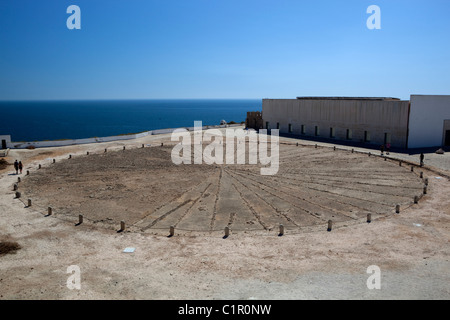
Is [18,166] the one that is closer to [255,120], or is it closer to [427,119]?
[255,120]

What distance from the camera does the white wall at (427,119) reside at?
141 ft

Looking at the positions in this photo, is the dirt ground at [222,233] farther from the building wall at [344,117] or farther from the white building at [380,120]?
the building wall at [344,117]

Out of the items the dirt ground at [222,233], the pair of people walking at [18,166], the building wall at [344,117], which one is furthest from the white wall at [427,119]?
the pair of people walking at [18,166]

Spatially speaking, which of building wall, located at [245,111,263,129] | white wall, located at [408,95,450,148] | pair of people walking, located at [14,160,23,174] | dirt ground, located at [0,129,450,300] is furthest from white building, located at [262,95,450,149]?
pair of people walking, located at [14,160,23,174]

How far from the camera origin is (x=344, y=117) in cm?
5050

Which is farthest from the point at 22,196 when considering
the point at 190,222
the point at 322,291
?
the point at 322,291

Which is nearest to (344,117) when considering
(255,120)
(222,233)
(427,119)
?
(427,119)

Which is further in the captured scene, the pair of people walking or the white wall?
the white wall

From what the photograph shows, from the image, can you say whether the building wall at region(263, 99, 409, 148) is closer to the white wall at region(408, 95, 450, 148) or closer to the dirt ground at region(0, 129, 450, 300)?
the white wall at region(408, 95, 450, 148)

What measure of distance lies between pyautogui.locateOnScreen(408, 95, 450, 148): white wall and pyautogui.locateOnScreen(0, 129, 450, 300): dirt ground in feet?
34.5

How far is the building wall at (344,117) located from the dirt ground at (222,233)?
36.7ft

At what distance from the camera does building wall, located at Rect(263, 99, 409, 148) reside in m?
44.3

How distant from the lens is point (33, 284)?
13992mm

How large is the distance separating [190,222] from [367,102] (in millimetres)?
35468
